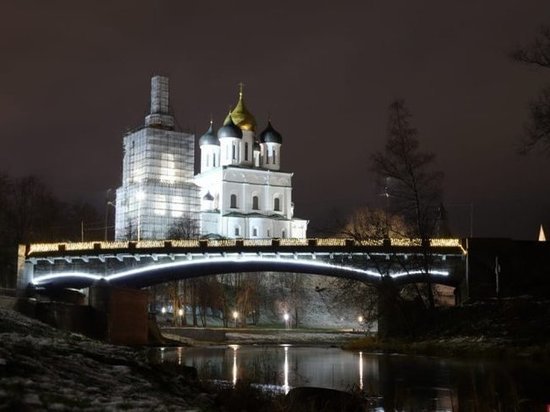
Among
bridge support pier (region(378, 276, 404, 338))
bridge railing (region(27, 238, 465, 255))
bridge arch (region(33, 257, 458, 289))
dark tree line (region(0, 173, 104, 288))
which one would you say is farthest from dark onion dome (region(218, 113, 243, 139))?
bridge support pier (region(378, 276, 404, 338))

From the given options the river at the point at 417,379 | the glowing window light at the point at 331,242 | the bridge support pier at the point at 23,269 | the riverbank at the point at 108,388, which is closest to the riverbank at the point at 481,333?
the river at the point at 417,379

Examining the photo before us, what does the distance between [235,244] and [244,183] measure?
60.1 m

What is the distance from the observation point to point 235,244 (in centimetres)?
6925

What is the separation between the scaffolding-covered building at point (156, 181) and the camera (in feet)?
387

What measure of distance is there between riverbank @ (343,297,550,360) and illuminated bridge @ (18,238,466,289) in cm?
434

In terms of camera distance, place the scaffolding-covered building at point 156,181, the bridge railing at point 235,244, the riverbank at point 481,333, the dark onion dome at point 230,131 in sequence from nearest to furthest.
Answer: the riverbank at point 481,333, the bridge railing at point 235,244, the scaffolding-covered building at point 156,181, the dark onion dome at point 230,131

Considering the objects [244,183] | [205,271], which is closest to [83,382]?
[205,271]

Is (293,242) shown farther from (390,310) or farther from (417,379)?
(417,379)

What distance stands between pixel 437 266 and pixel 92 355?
150 feet

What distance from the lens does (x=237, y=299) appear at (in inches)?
3841

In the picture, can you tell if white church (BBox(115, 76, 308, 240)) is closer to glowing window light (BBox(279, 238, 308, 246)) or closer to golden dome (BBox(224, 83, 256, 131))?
golden dome (BBox(224, 83, 256, 131))

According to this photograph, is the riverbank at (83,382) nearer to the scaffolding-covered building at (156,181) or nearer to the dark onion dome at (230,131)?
the scaffolding-covered building at (156,181)

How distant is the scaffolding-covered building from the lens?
118 metres

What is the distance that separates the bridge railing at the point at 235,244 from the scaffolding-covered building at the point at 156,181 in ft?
130
